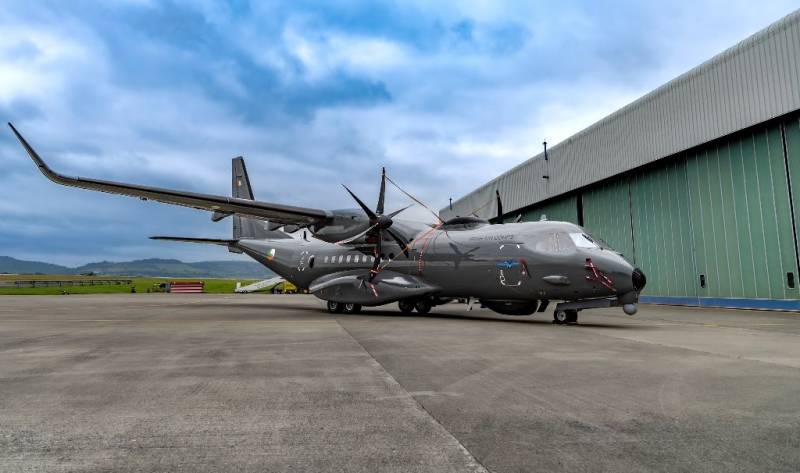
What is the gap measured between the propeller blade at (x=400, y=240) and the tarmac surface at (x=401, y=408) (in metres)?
8.86

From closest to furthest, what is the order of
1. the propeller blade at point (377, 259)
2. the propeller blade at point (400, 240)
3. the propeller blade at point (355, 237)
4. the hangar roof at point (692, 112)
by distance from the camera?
the propeller blade at point (355, 237)
the propeller blade at point (400, 240)
the hangar roof at point (692, 112)
the propeller blade at point (377, 259)

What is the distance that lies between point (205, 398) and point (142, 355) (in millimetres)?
3437

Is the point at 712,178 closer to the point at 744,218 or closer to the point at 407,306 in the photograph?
the point at 744,218

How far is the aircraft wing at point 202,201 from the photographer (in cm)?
1373

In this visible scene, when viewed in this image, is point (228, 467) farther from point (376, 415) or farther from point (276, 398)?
point (276, 398)

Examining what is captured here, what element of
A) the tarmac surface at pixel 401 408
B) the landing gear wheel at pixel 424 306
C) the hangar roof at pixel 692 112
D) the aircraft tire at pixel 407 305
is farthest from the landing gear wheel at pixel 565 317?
the hangar roof at pixel 692 112

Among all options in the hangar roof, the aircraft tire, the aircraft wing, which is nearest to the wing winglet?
the aircraft wing

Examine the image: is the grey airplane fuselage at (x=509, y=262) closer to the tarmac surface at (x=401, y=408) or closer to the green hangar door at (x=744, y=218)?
the tarmac surface at (x=401, y=408)

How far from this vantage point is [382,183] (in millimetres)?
17656

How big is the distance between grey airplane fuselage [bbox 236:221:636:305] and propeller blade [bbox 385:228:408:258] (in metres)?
0.21

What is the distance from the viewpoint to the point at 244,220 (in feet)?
80.5

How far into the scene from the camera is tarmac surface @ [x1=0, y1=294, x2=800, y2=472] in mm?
2945

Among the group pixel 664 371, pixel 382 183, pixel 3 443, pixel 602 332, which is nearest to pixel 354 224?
pixel 382 183

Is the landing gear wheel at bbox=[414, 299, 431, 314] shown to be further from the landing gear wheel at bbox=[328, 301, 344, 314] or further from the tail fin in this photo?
the tail fin
